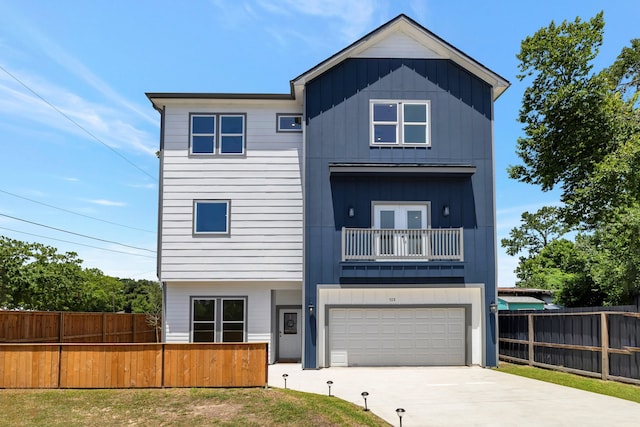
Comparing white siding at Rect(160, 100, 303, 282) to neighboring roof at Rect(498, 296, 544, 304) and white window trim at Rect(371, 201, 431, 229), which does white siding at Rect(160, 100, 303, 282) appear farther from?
neighboring roof at Rect(498, 296, 544, 304)

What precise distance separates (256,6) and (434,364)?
12.3 m

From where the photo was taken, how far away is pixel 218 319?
1942cm

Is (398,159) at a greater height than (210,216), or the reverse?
(398,159)

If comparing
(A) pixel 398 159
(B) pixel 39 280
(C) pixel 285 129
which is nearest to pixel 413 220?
(A) pixel 398 159

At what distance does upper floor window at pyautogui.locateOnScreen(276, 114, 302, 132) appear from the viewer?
19672 mm

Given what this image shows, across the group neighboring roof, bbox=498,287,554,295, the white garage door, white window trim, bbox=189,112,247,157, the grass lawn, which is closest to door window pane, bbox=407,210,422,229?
the white garage door

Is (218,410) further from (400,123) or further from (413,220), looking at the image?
(400,123)

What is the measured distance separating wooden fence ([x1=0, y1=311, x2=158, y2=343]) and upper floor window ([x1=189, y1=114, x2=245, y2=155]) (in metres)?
7.17

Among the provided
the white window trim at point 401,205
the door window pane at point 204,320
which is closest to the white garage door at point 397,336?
the white window trim at point 401,205

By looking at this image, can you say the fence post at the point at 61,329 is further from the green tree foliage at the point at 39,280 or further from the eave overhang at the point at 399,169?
the green tree foliage at the point at 39,280

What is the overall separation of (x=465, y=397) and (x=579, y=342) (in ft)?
15.5

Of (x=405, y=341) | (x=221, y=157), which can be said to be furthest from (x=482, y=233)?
(x=221, y=157)

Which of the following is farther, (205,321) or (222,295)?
(222,295)

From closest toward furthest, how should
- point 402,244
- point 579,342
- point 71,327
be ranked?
point 579,342, point 402,244, point 71,327
